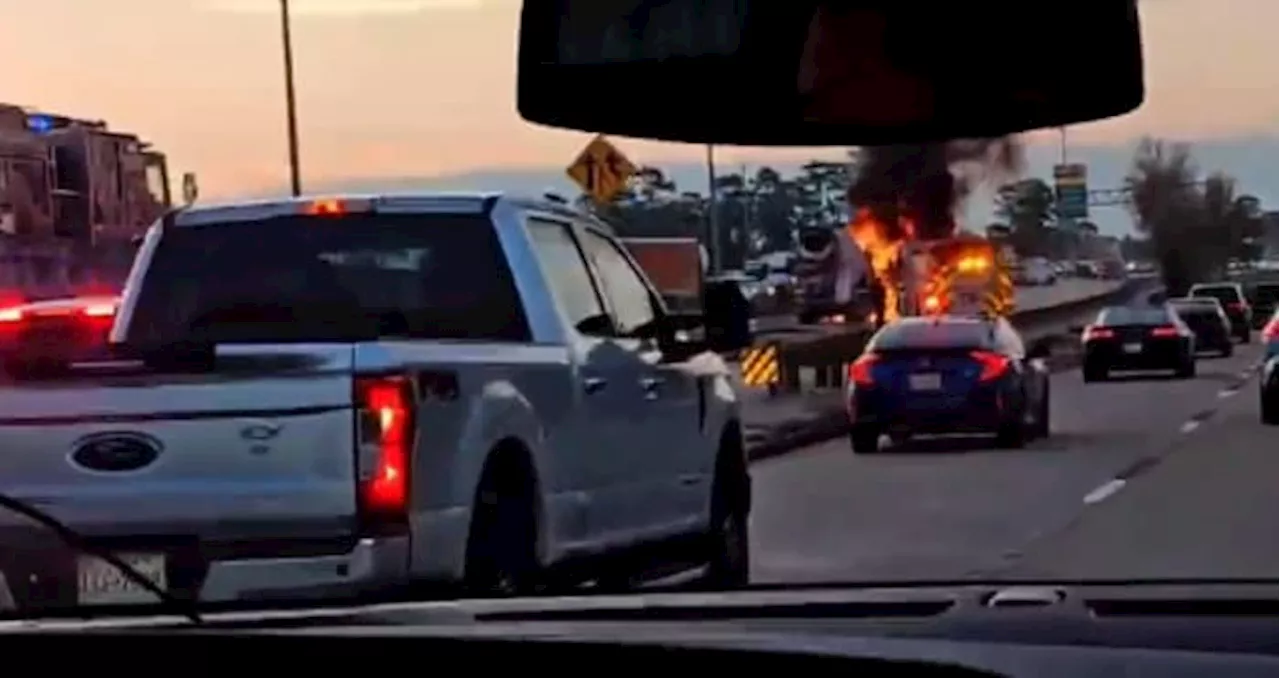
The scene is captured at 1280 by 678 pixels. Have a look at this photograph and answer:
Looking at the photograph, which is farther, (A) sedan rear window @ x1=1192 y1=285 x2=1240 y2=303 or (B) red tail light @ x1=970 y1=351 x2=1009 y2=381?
(A) sedan rear window @ x1=1192 y1=285 x2=1240 y2=303

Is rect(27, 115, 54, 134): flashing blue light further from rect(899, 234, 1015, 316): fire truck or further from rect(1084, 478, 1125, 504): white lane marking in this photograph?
rect(899, 234, 1015, 316): fire truck

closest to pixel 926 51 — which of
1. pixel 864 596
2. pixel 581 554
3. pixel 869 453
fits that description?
pixel 864 596

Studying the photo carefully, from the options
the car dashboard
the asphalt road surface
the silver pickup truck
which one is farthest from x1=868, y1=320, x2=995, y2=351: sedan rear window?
the car dashboard

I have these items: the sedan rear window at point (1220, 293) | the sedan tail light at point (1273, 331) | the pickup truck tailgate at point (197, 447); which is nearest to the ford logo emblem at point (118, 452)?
the pickup truck tailgate at point (197, 447)

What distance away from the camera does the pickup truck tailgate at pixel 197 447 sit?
31.6 ft

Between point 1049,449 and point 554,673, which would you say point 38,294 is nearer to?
point 1049,449

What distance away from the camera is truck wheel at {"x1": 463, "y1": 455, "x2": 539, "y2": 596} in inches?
414

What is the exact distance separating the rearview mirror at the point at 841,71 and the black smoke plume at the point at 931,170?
25 centimetres

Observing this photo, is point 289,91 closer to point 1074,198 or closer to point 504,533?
point 504,533

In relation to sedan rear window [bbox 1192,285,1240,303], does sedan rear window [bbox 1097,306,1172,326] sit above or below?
above

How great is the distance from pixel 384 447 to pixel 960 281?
47382 mm

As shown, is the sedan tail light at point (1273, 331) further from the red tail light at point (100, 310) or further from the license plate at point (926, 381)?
the red tail light at point (100, 310)

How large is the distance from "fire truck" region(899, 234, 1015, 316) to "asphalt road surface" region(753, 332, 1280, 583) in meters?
16.7

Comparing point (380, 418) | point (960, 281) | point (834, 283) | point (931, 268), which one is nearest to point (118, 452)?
point (380, 418)
